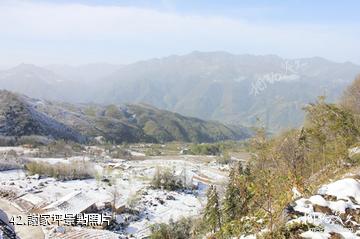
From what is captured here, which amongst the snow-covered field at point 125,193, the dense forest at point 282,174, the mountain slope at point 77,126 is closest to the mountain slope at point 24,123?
the mountain slope at point 77,126

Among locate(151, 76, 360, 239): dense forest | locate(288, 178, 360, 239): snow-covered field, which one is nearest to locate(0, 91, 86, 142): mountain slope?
locate(151, 76, 360, 239): dense forest

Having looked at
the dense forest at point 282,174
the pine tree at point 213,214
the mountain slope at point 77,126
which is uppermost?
the dense forest at point 282,174

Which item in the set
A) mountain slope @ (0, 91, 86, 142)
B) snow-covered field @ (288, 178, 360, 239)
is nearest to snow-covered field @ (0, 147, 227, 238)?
snow-covered field @ (288, 178, 360, 239)

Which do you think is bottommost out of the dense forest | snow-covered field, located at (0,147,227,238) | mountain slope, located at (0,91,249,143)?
mountain slope, located at (0,91,249,143)

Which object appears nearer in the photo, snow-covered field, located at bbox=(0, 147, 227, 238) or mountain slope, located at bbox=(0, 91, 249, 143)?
snow-covered field, located at bbox=(0, 147, 227, 238)

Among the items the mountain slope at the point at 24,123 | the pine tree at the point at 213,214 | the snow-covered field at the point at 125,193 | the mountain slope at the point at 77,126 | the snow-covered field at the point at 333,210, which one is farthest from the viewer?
the mountain slope at the point at 77,126

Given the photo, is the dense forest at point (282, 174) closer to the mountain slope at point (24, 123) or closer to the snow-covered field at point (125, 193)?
the snow-covered field at point (125, 193)

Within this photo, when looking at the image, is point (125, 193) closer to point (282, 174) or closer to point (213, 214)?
point (213, 214)

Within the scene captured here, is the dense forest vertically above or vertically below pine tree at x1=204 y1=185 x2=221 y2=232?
above

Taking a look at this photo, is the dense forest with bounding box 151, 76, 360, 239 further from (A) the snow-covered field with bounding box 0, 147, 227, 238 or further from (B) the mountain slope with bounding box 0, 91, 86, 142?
(B) the mountain slope with bounding box 0, 91, 86, 142

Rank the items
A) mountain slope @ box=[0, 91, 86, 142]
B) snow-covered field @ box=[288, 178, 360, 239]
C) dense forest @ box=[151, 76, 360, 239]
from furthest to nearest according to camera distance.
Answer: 1. mountain slope @ box=[0, 91, 86, 142]
2. dense forest @ box=[151, 76, 360, 239]
3. snow-covered field @ box=[288, 178, 360, 239]

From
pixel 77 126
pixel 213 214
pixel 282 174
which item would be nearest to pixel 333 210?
pixel 282 174

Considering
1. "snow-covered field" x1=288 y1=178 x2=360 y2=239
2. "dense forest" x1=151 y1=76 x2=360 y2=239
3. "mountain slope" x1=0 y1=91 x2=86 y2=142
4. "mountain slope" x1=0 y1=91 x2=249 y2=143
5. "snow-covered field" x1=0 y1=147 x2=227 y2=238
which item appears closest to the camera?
"snow-covered field" x1=288 y1=178 x2=360 y2=239

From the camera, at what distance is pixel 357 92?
148ft
